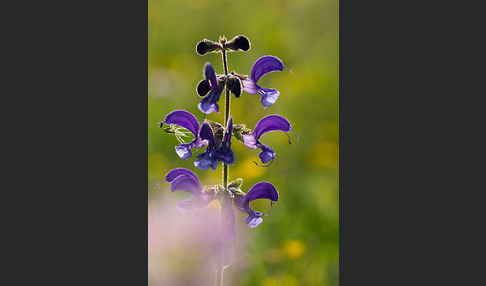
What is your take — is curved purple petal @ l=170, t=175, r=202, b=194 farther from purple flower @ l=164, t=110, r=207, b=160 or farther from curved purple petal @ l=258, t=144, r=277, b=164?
curved purple petal @ l=258, t=144, r=277, b=164

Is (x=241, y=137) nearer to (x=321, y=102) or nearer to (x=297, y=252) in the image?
(x=297, y=252)

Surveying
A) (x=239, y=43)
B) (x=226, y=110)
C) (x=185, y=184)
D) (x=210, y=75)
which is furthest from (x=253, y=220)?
(x=239, y=43)

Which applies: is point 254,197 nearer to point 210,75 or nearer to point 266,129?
point 266,129

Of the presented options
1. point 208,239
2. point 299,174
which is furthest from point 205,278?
point 299,174

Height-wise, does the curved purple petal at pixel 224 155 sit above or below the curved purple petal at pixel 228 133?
below

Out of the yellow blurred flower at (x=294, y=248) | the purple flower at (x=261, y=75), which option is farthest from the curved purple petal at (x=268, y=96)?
the yellow blurred flower at (x=294, y=248)

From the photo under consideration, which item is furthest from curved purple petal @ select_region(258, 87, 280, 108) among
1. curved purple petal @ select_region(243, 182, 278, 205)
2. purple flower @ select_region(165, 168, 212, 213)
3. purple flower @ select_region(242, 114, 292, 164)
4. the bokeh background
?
the bokeh background

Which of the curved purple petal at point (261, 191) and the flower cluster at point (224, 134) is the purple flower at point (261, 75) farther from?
the curved purple petal at point (261, 191)
